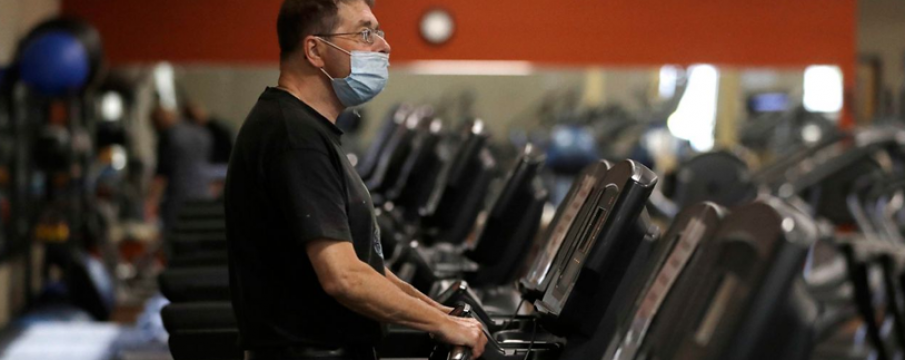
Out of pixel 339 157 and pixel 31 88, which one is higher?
pixel 339 157

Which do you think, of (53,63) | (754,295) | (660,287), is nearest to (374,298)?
(660,287)

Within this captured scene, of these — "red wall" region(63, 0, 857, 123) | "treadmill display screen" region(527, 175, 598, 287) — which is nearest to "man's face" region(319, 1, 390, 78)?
"treadmill display screen" region(527, 175, 598, 287)

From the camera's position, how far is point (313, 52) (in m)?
2.34

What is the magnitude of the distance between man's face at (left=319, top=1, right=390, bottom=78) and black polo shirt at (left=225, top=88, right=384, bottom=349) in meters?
0.11

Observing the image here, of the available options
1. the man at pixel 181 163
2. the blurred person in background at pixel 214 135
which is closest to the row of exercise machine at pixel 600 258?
the man at pixel 181 163

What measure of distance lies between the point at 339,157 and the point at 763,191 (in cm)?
444

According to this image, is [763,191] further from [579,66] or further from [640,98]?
[640,98]

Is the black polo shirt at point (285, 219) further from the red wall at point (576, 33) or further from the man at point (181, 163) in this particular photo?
the man at point (181, 163)

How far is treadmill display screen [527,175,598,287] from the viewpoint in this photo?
2.45 meters

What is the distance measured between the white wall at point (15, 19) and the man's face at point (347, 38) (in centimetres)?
510

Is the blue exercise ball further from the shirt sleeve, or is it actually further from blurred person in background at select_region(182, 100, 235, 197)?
the shirt sleeve

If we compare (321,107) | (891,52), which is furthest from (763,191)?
(891,52)

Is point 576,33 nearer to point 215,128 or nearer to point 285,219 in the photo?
point 215,128

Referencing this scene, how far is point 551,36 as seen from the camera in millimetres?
8172
